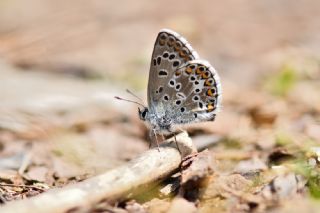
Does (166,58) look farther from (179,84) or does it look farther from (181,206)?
(181,206)

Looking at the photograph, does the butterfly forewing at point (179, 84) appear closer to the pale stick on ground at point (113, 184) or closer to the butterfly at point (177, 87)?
the butterfly at point (177, 87)

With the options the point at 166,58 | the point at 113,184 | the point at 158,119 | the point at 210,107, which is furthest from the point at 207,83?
the point at 113,184

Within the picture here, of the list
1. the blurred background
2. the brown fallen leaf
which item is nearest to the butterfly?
the blurred background

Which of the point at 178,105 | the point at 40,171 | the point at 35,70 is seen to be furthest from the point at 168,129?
the point at 35,70

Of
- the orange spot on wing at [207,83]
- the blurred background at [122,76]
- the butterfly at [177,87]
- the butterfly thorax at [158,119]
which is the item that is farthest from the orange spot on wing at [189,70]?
the blurred background at [122,76]

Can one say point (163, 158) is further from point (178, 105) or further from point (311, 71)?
point (311, 71)

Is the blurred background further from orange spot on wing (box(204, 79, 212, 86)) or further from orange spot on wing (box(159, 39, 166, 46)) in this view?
orange spot on wing (box(159, 39, 166, 46))

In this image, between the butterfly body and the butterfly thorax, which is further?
the butterfly thorax
